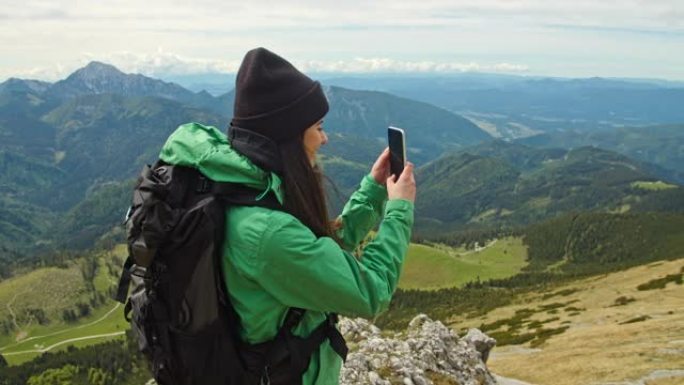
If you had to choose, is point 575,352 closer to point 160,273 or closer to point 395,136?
point 395,136

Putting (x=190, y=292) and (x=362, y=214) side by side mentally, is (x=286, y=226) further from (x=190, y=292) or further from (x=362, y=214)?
(x=362, y=214)

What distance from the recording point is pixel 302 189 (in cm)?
527

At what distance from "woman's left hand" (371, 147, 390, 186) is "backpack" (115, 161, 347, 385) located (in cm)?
222

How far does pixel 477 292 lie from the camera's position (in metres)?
166

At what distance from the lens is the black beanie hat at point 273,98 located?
17.5ft

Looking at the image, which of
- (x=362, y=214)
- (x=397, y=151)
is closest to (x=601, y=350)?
(x=362, y=214)

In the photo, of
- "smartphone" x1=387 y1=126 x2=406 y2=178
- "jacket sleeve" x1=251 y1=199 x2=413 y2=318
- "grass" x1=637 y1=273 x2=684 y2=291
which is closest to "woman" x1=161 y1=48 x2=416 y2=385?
"jacket sleeve" x1=251 y1=199 x2=413 y2=318

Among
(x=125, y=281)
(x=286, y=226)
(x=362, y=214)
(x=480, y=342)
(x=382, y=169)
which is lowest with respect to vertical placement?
(x=480, y=342)

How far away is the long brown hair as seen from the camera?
5.17 m

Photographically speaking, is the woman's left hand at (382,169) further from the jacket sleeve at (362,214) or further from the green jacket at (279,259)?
the green jacket at (279,259)

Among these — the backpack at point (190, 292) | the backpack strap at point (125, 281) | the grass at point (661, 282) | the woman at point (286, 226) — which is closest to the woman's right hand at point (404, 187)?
the woman at point (286, 226)

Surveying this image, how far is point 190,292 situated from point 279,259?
854 mm

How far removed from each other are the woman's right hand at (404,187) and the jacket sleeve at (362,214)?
3.15ft

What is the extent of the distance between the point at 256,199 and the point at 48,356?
223407 mm
